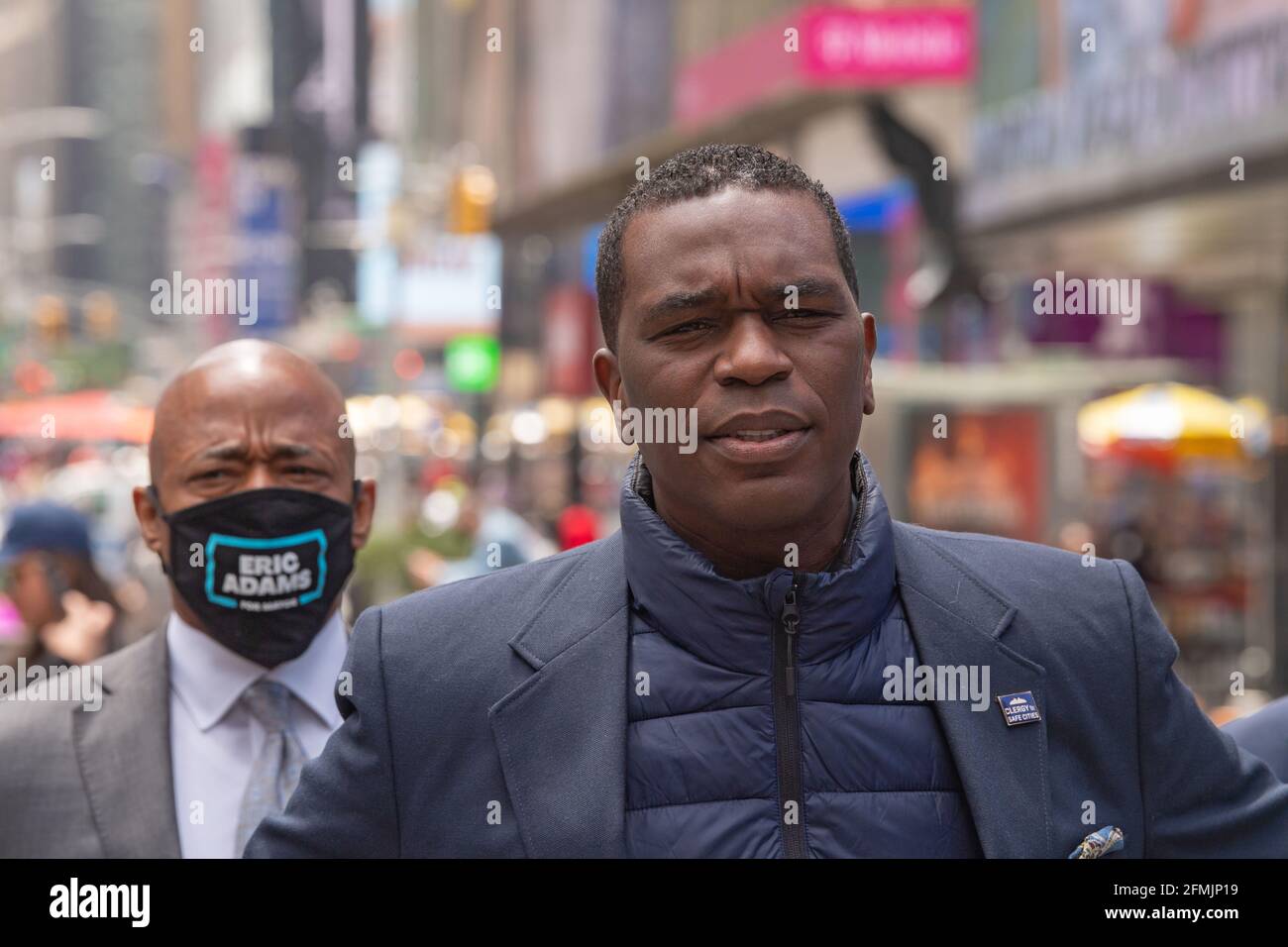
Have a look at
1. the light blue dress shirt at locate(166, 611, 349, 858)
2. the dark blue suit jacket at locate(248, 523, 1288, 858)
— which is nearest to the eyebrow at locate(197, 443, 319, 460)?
the light blue dress shirt at locate(166, 611, 349, 858)

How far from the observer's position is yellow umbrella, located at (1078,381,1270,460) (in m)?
14.0

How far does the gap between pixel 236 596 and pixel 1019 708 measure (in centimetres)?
→ 192

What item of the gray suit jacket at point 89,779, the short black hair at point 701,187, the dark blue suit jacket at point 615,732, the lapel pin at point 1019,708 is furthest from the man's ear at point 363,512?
the lapel pin at point 1019,708

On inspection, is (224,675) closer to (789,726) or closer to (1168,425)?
(789,726)

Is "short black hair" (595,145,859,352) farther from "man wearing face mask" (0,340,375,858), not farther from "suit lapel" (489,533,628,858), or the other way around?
"man wearing face mask" (0,340,375,858)

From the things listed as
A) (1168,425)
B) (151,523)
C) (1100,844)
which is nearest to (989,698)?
(1100,844)

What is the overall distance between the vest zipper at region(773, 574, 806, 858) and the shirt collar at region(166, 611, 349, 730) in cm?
155

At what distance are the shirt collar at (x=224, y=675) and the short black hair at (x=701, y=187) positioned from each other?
1.43 m

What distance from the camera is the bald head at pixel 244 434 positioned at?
3762 mm

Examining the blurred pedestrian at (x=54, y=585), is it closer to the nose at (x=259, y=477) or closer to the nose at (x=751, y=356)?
the nose at (x=259, y=477)

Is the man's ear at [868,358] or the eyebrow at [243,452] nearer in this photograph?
the man's ear at [868,358]

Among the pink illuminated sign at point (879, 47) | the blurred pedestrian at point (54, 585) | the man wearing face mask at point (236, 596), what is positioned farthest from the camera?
the pink illuminated sign at point (879, 47)
